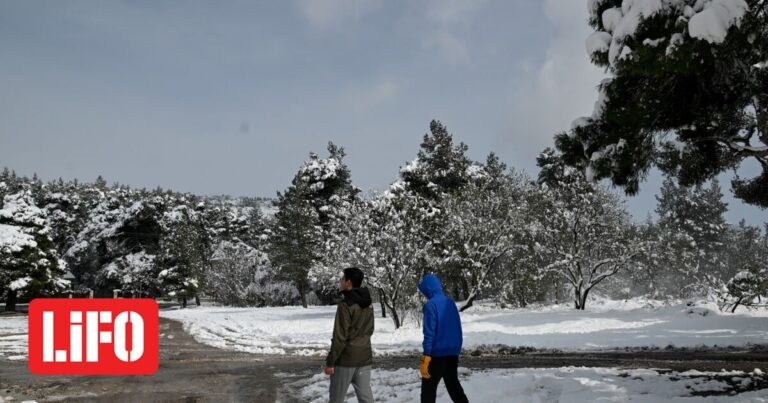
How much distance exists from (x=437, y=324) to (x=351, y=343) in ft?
3.26

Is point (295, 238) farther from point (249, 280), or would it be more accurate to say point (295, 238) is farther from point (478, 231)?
point (478, 231)

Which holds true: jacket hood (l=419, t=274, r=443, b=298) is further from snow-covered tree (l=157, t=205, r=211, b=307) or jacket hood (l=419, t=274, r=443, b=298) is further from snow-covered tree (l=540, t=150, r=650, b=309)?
snow-covered tree (l=157, t=205, r=211, b=307)

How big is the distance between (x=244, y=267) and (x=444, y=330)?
46386 millimetres

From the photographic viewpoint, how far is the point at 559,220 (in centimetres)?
2955

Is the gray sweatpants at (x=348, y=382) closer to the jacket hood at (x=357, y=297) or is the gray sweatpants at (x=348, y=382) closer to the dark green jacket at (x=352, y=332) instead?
the dark green jacket at (x=352, y=332)

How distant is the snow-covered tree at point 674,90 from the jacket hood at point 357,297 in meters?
4.46

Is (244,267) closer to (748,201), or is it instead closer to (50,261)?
(50,261)

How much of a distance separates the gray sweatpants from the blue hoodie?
2.46 ft

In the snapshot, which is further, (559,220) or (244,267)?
(244,267)

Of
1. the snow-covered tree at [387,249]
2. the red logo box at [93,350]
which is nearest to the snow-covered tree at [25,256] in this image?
the snow-covered tree at [387,249]

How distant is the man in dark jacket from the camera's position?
5.70 m

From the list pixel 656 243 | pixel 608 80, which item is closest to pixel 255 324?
pixel 656 243

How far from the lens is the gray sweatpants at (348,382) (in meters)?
5.76

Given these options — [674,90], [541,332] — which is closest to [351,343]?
[674,90]
